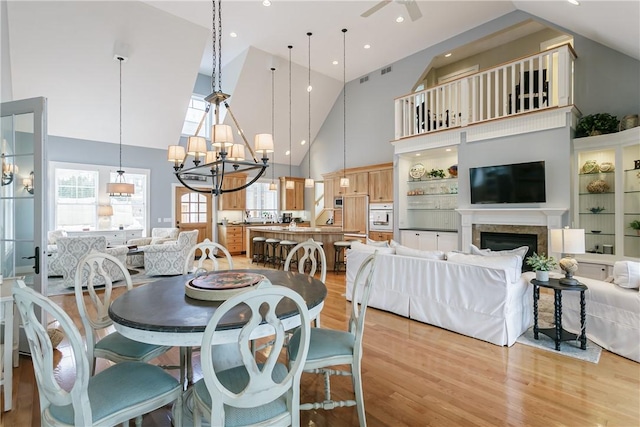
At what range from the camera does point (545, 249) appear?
5250 mm

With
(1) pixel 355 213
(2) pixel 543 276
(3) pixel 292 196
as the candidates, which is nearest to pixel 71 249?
(1) pixel 355 213

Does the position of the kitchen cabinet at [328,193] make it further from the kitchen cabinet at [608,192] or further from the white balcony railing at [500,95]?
the kitchen cabinet at [608,192]

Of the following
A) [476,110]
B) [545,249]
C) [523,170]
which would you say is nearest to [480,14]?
[476,110]

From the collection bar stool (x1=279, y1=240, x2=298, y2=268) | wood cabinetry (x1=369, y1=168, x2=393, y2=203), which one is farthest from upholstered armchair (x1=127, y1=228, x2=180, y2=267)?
wood cabinetry (x1=369, y1=168, x2=393, y2=203)

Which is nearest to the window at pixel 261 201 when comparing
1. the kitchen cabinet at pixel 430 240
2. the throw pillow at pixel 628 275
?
the kitchen cabinet at pixel 430 240

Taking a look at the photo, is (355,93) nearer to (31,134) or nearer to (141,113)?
(141,113)

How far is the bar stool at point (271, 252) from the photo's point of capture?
7383 mm

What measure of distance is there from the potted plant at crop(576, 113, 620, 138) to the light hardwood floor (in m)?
3.66

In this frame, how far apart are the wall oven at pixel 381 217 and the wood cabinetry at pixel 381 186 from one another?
156 millimetres

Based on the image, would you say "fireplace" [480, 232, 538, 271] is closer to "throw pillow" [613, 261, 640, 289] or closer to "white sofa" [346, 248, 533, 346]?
"white sofa" [346, 248, 533, 346]

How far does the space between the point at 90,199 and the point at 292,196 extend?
5.75 meters

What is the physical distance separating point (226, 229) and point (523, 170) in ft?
24.8

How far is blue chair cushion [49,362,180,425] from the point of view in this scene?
136cm

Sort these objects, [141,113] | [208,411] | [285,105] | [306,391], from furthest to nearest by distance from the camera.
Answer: [285,105], [141,113], [306,391], [208,411]
